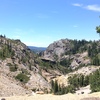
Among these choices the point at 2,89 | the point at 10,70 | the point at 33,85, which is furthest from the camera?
the point at 10,70

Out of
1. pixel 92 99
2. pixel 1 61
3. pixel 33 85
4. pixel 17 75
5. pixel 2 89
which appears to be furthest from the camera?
pixel 1 61

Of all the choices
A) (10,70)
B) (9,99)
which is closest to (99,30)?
(9,99)

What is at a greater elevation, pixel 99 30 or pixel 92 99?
pixel 99 30

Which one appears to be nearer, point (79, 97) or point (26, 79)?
point (79, 97)

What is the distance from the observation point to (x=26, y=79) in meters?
164

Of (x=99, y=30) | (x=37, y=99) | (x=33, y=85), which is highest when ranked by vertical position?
(x=99, y=30)

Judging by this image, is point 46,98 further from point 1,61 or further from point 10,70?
point 1,61

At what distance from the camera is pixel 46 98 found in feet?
132

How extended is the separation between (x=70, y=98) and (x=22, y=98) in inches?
318

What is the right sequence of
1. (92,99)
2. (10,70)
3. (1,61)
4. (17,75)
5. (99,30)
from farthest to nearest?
(1,61)
(10,70)
(17,75)
(99,30)
(92,99)

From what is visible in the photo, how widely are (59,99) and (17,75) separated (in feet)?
433

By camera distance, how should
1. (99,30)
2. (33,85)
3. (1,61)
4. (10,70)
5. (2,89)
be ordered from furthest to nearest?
(1,61), (10,70), (33,85), (2,89), (99,30)

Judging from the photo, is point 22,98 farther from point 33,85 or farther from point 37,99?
point 33,85

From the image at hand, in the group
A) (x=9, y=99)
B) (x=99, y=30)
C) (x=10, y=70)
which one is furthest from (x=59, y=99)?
(x=10, y=70)
